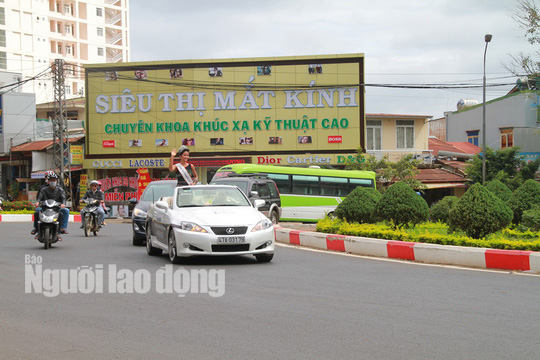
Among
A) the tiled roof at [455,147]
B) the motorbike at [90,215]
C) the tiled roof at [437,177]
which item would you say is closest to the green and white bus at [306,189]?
the tiled roof at [437,177]

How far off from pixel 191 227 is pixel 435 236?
496cm

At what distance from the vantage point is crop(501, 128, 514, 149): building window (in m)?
49.0

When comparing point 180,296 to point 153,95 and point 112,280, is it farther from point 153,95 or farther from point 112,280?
point 153,95

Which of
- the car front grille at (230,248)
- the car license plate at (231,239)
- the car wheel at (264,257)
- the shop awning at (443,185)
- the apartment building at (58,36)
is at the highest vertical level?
the apartment building at (58,36)

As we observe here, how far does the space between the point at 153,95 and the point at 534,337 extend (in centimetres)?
4398

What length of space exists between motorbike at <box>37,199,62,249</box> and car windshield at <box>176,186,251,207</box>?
3886 mm

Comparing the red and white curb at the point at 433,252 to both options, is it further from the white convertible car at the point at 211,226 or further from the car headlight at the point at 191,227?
the car headlight at the point at 191,227

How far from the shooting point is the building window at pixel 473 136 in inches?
2154

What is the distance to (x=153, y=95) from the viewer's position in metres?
48.2

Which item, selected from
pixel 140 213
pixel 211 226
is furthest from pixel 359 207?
pixel 211 226

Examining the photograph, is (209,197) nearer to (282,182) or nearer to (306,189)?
(282,182)

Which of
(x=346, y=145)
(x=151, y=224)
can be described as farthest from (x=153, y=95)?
(x=151, y=224)

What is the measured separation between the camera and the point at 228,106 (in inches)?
1869

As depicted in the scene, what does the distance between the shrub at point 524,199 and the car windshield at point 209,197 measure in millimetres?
7059
